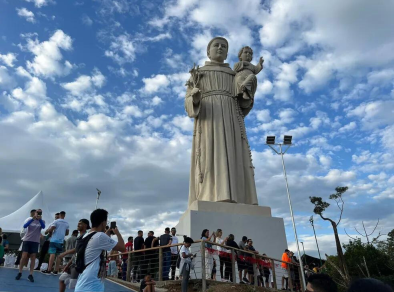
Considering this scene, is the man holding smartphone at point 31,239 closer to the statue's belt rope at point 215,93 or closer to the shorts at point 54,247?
the shorts at point 54,247

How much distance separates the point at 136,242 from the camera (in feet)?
35.4

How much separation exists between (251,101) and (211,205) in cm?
501

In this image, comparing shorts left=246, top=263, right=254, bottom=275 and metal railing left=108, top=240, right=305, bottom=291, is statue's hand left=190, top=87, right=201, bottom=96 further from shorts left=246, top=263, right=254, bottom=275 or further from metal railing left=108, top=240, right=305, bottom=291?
shorts left=246, top=263, right=254, bottom=275

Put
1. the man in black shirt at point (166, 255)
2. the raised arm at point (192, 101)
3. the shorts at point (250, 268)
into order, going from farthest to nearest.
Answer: the raised arm at point (192, 101), the shorts at point (250, 268), the man in black shirt at point (166, 255)

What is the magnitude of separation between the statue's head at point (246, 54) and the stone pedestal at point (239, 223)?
6.49 metres

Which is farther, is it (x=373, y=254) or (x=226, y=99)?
(x=373, y=254)

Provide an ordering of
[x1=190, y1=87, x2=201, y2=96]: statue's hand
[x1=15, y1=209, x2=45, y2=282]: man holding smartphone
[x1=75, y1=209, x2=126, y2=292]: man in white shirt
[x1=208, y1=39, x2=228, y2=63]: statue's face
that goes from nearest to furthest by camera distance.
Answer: [x1=75, y1=209, x2=126, y2=292]: man in white shirt
[x1=15, y1=209, x2=45, y2=282]: man holding smartphone
[x1=190, y1=87, x2=201, y2=96]: statue's hand
[x1=208, y1=39, x2=228, y2=63]: statue's face

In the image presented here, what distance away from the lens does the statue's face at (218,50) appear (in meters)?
14.4

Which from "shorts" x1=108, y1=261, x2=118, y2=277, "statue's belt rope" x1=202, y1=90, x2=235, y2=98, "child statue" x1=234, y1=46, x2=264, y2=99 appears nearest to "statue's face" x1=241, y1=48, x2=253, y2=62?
"child statue" x1=234, y1=46, x2=264, y2=99

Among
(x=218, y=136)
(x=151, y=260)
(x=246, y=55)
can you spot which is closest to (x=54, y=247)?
(x=151, y=260)

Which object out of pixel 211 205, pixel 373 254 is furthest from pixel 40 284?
pixel 373 254

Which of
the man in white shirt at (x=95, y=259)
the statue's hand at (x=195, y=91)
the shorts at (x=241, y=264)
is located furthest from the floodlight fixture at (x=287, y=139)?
the man in white shirt at (x=95, y=259)

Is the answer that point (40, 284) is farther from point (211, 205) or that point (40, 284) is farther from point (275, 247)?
point (275, 247)

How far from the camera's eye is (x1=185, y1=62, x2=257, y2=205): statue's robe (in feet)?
39.7
